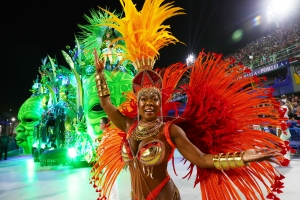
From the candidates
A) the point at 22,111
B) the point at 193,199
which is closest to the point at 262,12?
the point at 22,111

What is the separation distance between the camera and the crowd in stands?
1815 centimetres

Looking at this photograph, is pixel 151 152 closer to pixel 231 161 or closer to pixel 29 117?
pixel 231 161

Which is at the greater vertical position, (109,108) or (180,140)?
(109,108)

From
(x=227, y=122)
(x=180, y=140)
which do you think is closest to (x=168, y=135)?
(x=180, y=140)

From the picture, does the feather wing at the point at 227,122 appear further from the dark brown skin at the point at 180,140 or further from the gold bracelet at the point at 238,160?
the gold bracelet at the point at 238,160

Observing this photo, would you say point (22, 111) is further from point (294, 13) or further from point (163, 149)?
point (294, 13)

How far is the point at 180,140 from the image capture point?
192cm

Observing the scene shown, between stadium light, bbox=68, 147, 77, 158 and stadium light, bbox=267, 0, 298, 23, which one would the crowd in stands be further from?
stadium light, bbox=68, 147, 77, 158

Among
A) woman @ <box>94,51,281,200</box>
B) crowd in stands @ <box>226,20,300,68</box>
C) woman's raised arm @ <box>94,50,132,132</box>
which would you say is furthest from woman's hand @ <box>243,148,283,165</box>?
crowd in stands @ <box>226,20,300,68</box>

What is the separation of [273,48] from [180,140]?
2257 cm

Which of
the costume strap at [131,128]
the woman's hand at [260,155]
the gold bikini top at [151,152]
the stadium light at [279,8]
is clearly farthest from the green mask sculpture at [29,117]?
the stadium light at [279,8]

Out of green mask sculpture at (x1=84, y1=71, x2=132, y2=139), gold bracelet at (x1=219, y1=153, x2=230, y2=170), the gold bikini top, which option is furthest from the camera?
green mask sculpture at (x1=84, y1=71, x2=132, y2=139)

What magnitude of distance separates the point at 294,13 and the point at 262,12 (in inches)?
203

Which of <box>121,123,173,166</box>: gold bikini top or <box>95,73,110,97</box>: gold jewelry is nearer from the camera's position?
<box>121,123,173,166</box>: gold bikini top
